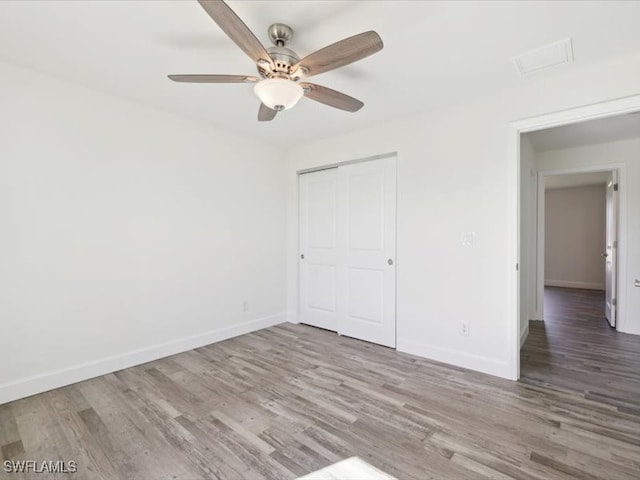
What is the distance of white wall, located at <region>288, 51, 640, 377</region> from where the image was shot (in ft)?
7.90

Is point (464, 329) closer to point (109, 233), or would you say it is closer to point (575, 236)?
point (109, 233)

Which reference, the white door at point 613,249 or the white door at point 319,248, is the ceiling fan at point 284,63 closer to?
the white door at point 319,248

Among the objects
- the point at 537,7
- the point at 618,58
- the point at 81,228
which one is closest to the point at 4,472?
the point at 81,228

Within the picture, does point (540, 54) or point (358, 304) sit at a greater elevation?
point (540, 54)

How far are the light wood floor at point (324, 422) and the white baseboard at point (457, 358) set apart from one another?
129 millimetres

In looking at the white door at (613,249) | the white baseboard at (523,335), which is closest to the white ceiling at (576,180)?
the white door at (613,249)

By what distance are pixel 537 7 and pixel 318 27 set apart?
3.87ft

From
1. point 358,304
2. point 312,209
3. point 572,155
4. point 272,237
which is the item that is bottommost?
point 358,304

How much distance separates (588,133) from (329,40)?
3.54 m

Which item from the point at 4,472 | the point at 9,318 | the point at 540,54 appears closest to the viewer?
the point at 4,472

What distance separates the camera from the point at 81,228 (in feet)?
8.35

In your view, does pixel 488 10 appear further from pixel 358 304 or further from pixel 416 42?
pixel 358 304

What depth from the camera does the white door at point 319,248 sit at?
12.8 feet

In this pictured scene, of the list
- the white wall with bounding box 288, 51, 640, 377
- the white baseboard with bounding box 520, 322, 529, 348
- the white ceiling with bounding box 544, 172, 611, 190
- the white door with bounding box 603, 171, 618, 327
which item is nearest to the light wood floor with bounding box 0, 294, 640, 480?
the white wall with bounding box 288, 51, 640, 377
